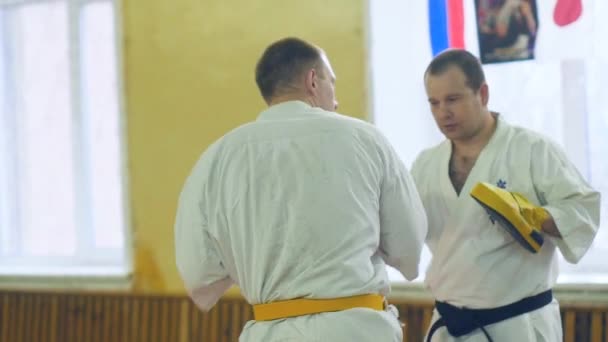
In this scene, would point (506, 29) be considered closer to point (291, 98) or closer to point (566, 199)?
point (566, 199)

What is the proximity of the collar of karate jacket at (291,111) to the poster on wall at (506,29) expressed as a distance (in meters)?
1.29

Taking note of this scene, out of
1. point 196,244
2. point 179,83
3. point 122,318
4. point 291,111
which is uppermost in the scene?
point 179,83

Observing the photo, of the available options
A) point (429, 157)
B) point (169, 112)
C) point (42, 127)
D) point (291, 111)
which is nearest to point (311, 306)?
point (291, 111)

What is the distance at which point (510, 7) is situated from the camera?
2898mm

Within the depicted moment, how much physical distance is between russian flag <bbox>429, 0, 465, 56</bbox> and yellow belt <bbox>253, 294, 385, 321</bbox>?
1.50 meters

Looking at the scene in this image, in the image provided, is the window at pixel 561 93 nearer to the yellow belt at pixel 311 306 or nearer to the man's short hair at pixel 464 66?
the man's short hair at pixel 464 66

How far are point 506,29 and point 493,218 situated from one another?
111cm

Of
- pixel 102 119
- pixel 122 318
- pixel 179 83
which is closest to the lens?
pixel 179 83

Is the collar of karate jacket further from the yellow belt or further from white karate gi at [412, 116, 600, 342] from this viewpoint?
white karate gi at [412, 116, 600, 342]

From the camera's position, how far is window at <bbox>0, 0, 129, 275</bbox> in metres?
3.86

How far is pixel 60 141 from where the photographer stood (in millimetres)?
3982

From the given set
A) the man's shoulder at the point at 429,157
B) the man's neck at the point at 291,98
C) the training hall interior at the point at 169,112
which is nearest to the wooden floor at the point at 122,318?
the training hall interior at the point at 169,112

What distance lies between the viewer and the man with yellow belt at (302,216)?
1751 millimetres

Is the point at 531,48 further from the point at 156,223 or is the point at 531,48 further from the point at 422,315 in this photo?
the point at 156,223
